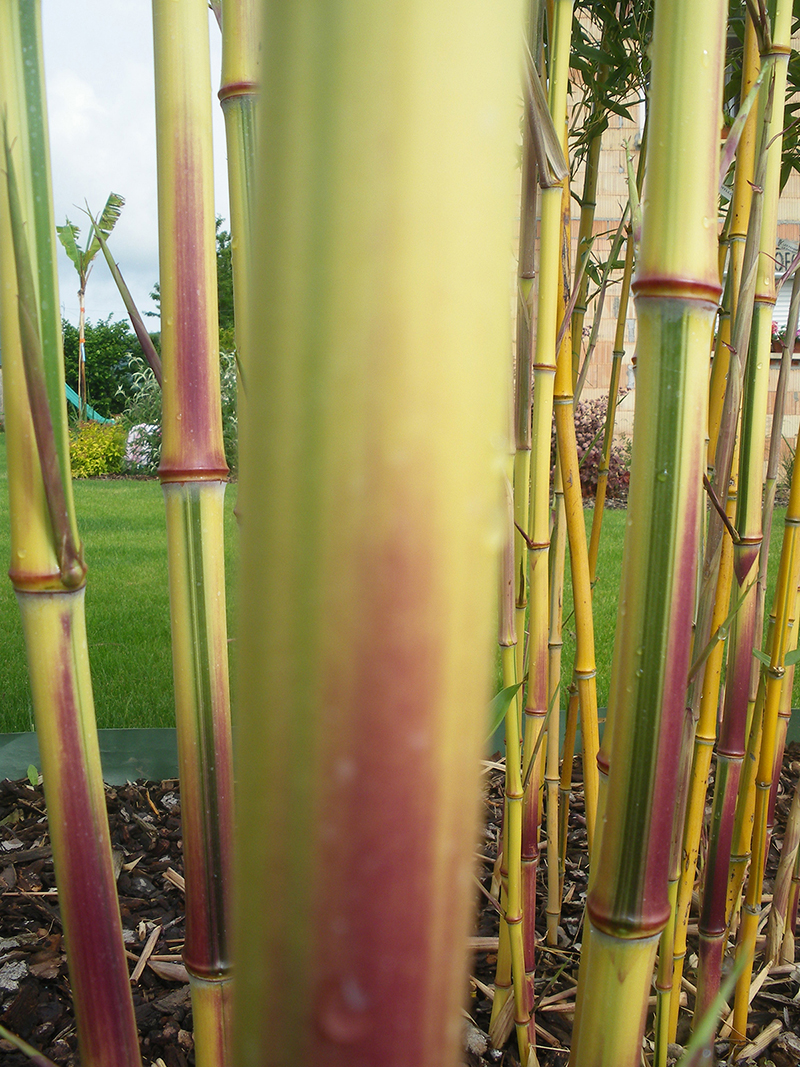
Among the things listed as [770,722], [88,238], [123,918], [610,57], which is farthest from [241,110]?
[123,918]

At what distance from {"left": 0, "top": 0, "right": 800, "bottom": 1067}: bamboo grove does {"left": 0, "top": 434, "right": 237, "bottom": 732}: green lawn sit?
0.46m

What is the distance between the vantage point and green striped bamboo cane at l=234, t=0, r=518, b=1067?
0.11 meters

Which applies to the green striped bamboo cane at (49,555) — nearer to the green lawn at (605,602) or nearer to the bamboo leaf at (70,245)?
the bamboo leaf at (70,245)

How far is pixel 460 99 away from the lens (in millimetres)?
108

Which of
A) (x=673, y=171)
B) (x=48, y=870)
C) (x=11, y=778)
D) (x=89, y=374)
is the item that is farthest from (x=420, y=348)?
(x=89, y=374)

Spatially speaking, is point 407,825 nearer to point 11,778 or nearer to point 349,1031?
point 349,1031

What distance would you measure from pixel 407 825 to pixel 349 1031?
0.03m

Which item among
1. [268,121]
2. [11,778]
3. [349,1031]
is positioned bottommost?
[11,778]

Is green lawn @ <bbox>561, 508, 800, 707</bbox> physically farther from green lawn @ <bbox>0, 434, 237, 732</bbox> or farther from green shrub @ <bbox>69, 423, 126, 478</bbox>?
green shrub @ <bbox>69, 423, 126, 478</bbox>

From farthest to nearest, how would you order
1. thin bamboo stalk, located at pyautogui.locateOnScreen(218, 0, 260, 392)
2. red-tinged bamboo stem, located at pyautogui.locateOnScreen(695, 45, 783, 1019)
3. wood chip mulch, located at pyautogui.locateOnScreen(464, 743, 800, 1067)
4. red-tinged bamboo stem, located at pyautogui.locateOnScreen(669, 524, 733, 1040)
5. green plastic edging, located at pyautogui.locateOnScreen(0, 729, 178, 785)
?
green plastic edging, located at pyautogui.locateOnScreen(0, 729, 178, 785)
wood chip mulch, located at pyautogui.locateOnScreen(464, 743, 800, 1067)
red-tinged bamboo stem, located at pyautogui.locateOnScreen(669, 524, 733, 1040)
red-tinged bamboo stem, located at pyautogui.locateOnScreen(695, 45, 783, 1019)
thin bamboo stalk, located at pyautogui.locateOnScreen(218, 0, 260, 392)

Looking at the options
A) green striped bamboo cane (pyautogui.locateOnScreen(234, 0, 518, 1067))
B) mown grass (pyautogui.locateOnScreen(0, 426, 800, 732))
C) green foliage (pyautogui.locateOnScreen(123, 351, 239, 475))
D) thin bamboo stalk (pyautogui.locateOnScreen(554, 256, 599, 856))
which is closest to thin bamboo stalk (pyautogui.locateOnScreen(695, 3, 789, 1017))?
thin bamboo stalk (pyautogui.locateOnScreen(554, 256, 599, 856))

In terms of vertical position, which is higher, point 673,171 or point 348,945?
point 673,171

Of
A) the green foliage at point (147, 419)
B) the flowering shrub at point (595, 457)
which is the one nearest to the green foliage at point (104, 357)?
the green foliage at point (147, 419)

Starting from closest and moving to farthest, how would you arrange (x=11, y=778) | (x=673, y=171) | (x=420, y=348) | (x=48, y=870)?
(x=420, y=348), (x=673, y=171), (x=48, y=870), (x=11, y=778)
